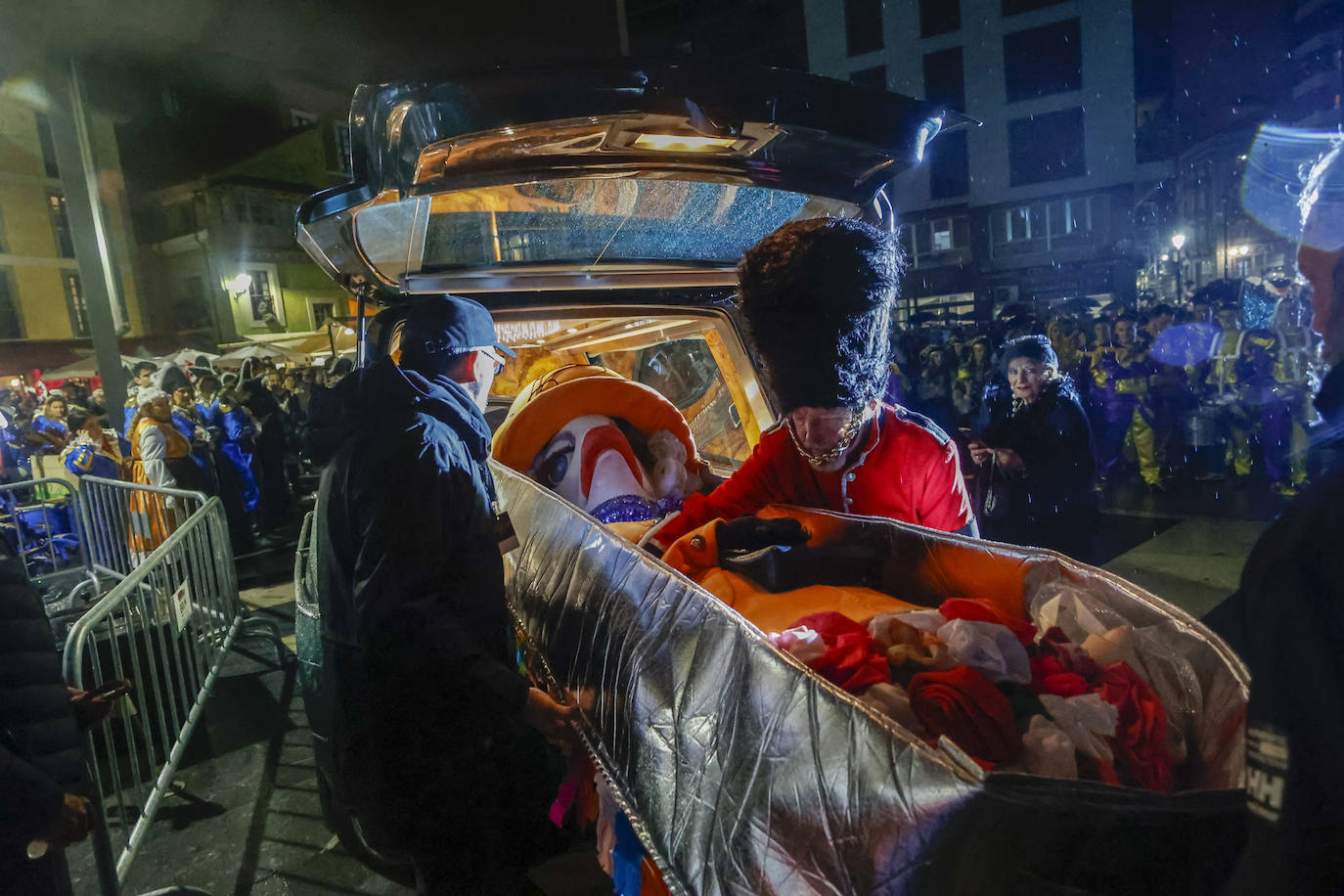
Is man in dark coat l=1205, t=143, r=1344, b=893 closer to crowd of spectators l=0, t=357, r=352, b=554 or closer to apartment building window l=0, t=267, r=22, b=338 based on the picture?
crowd of spectators l=0, t=357, r=352, b=554

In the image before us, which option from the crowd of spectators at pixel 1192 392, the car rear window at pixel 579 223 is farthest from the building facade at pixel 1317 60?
the car rear window at pixel 579 223

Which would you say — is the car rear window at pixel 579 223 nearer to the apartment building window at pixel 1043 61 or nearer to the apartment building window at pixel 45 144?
the apartment building window at pixel 1043 61

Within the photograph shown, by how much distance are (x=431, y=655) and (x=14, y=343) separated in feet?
115

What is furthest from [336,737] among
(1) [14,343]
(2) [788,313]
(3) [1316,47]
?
(1) [14,343]

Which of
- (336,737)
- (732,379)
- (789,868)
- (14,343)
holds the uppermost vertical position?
(14,343)

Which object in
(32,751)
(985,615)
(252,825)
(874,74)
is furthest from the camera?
(874,74)

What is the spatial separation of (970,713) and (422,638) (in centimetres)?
146

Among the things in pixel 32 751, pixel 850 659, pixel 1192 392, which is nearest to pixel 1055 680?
pixel 850 659

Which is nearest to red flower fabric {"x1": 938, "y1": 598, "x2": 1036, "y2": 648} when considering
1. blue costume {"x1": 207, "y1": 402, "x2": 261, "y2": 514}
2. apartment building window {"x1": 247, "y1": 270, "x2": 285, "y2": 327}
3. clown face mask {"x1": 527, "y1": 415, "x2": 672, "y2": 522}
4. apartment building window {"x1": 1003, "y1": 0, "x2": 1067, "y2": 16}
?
clown face mask {"x1": 527, "y1": 415, "x2": 672, "y2": 522}

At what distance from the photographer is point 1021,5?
91.9 feet

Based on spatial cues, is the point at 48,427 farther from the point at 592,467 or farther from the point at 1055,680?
the point at 1055,680

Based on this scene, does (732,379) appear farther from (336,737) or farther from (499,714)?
(336,737)

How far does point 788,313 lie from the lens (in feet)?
7.11

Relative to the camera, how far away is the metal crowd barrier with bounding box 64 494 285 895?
9.23 feet
